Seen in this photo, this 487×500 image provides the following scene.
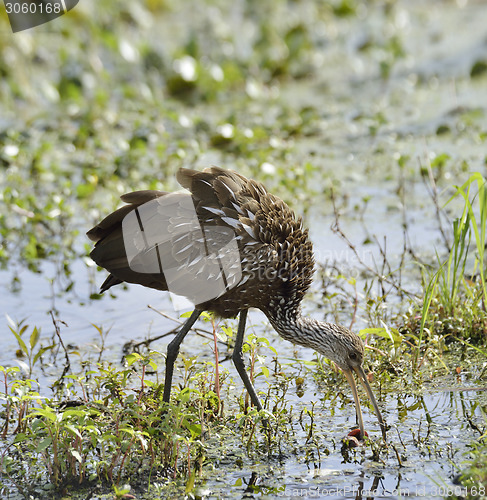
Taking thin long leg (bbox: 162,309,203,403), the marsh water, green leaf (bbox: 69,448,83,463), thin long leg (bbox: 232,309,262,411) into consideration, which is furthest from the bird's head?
green leaf (bbox: 69,448,83,463)

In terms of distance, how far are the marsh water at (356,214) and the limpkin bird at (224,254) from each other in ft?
1.25

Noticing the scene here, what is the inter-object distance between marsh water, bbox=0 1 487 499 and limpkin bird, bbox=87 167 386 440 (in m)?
0.38

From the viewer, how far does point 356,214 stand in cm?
689

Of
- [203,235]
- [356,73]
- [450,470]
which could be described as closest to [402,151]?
[356,73]

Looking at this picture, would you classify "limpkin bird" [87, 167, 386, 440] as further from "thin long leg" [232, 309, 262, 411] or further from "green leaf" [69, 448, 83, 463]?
"green leaf" [69, 448, 83, 463]

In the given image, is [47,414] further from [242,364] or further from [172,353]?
[242,364]

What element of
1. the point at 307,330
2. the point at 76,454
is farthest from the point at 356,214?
the point at 76,454

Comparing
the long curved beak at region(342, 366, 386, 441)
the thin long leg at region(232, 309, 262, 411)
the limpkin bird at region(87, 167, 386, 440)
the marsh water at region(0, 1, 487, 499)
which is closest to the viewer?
the marsh water at region(0, 1, 487, 499)

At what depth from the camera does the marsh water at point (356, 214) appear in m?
3.84

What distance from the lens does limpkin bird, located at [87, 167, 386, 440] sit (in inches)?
166

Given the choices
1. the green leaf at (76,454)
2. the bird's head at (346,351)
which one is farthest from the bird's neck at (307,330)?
the green leaf at (76,454)

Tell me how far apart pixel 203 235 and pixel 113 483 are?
1.28 m

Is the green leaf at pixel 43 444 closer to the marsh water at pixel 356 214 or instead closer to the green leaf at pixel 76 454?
the green leaf at pixel 76 454

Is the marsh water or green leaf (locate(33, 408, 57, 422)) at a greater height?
the marsh water
